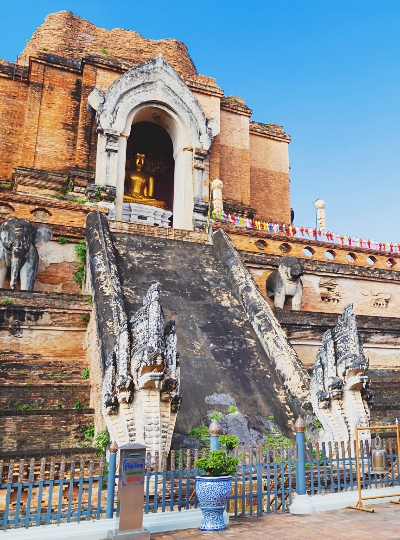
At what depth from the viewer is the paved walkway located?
5488 millimetres

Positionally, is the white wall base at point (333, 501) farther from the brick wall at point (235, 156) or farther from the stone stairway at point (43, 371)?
the brick wall at point (235, 156)

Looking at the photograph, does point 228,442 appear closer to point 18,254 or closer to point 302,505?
point 302,505

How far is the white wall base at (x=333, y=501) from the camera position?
6.56 meters

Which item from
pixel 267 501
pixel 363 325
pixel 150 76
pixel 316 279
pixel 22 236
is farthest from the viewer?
pixel 150 76

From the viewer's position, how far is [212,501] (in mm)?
5703

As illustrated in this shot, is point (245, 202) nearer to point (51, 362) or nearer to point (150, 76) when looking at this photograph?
point (150, 76)

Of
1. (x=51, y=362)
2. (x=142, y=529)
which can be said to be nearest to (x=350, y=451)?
(x=142, y=529)

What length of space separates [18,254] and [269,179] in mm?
14632

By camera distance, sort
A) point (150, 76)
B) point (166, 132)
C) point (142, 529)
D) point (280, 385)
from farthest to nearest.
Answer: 1. point (166, 132)
2. point (150, 76)
3. point (280, 385)
4. point (142, 529)

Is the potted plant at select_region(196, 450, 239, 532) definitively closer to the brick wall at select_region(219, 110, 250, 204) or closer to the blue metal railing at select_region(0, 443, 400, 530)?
the blue metal railing at select_region(0, 443, 400, 530)

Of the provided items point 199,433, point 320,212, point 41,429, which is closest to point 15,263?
point 41,429

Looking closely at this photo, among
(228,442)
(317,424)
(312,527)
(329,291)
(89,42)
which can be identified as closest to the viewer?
(312,527)

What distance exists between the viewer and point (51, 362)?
9.84m

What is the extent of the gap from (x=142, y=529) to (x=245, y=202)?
17322 millimetres
